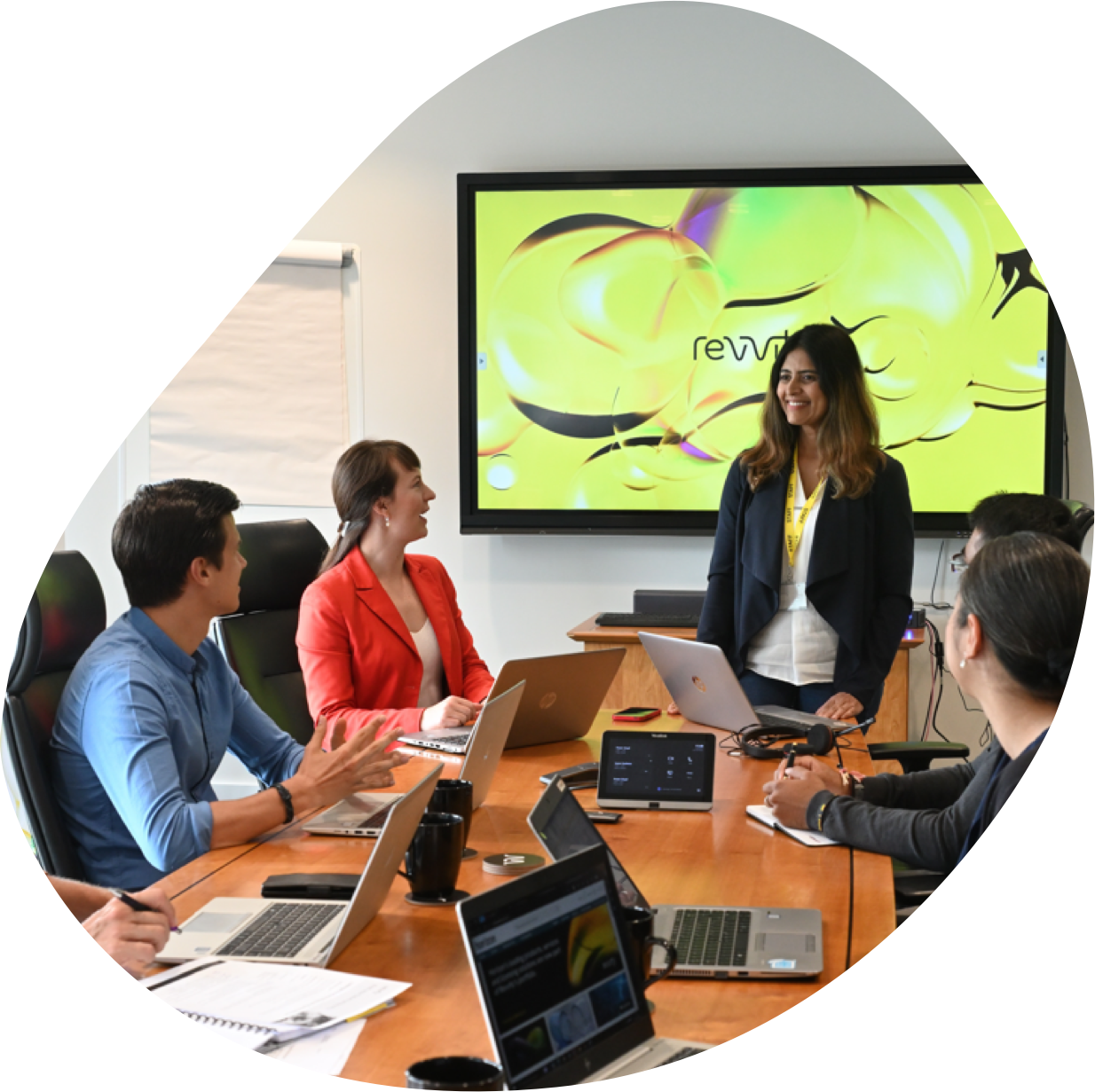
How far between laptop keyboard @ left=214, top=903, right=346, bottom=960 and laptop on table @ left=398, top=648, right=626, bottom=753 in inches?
33.5

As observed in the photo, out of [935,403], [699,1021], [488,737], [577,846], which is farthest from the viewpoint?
[935,403]

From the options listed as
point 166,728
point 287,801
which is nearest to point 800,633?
point 287,801

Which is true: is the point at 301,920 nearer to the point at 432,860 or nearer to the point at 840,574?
the point at 432,860

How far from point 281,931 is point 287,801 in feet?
1.51

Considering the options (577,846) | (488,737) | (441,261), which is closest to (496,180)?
(441,261)

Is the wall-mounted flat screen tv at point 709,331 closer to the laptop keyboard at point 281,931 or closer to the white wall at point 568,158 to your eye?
the white wall at point 568,158

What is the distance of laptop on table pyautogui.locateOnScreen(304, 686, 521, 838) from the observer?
1.86 m

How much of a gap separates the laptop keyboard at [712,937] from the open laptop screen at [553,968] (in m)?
0.27

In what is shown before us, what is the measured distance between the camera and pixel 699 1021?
118 cm

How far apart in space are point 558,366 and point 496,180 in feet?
2.40

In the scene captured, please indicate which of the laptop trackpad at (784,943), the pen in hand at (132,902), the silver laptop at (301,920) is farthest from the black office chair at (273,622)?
the laptop trackpad at (784,943)

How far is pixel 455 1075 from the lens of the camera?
0.99m

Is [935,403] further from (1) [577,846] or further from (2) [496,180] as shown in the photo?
(1) [577,846]

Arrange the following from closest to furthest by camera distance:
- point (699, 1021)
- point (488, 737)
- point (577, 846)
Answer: point (699, 1021), point (577, 846), point (488, 737)
